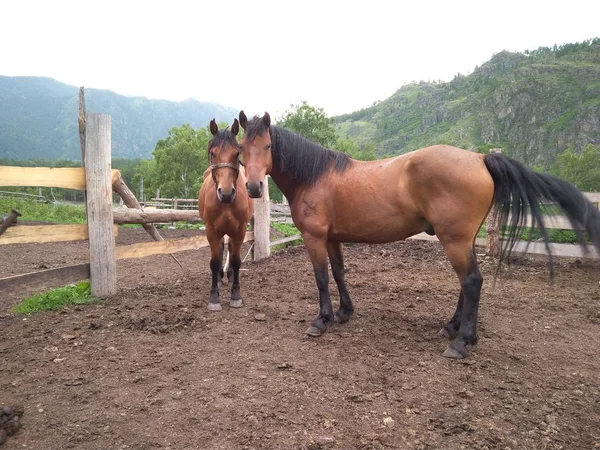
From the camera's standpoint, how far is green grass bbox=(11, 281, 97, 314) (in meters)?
4.10

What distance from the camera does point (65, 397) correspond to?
2.35 m

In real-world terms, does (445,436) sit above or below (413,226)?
below

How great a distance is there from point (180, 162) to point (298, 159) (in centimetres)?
4024

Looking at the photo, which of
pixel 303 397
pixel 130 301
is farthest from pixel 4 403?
pixel 130 301

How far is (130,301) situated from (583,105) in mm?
102928

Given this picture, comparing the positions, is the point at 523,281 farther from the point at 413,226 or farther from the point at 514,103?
the point at 514,103

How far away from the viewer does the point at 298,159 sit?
375cm

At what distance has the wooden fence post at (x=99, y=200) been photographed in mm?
4336

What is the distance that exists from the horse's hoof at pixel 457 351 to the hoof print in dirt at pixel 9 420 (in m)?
3.02

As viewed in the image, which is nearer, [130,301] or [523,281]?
[130,301]

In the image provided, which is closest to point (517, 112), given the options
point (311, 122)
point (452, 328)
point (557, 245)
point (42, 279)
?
point (311, 122)

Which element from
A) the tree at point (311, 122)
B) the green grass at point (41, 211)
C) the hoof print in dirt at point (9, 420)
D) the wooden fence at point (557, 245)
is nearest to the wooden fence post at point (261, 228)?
the wooden fence at point (557, 245)

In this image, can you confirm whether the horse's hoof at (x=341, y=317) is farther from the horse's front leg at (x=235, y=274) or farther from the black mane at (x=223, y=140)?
the black mane at (x=223, y=140)

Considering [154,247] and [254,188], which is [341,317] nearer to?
[254,188]
